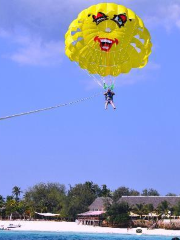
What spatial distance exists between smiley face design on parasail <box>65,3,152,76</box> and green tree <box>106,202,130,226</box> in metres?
34.0

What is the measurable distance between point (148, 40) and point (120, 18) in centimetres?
213

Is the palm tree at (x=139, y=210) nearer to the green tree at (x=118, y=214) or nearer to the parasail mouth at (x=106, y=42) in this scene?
the green tree at (x=118, y=214)

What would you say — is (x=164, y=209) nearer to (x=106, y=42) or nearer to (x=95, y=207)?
(x=95, y=207)

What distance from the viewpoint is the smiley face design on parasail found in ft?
80.3

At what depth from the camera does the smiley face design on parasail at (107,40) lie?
24484 millimetres

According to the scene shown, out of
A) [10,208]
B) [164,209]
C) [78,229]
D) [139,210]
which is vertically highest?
[10,208]

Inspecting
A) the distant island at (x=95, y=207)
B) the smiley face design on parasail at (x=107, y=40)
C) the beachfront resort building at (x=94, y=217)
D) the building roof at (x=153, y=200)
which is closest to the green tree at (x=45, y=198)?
the distant island at (x=95, y=207)

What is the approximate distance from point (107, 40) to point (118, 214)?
36.8 meters

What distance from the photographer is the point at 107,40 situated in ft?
82.7

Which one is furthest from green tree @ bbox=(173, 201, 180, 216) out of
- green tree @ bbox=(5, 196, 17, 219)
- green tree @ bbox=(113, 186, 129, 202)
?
green tree @ bbox=(113, 186, 129, 202)

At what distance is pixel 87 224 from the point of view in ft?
213

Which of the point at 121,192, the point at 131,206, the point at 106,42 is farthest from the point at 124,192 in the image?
the point at 106,42

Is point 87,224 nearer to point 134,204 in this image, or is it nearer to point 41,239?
point 134,204

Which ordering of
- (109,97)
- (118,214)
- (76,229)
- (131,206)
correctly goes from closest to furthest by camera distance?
(109,97) → (76,229) → (118,214) → (131,206)
